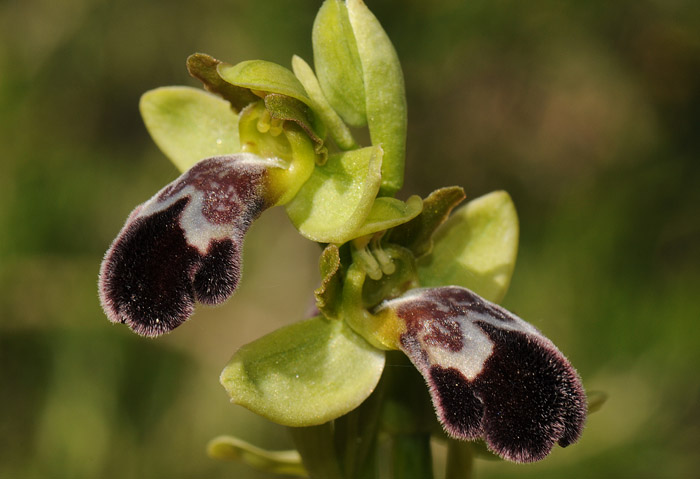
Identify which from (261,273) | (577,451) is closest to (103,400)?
(261,273)

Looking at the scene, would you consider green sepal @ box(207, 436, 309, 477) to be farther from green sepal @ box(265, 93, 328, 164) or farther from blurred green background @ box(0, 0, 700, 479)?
blurred green background @ box(0, 0, 700, 479)

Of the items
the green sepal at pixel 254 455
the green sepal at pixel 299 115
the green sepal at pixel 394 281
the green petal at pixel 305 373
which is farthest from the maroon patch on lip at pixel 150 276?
the green sepal at pixel 254 455

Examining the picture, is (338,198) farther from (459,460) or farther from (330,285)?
(459,460)

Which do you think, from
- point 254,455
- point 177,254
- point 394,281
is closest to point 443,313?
point 394,281

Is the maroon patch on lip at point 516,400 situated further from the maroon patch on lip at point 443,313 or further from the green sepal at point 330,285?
the green sepal at point 330,285

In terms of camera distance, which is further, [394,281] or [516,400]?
[394,281]

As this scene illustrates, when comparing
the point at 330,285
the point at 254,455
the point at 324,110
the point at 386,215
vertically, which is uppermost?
the point at 324,110

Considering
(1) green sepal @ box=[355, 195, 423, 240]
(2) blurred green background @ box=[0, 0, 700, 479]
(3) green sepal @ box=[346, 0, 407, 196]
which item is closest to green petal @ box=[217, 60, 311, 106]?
(3) green sepal @ box=[346, 0, 407, 196]
